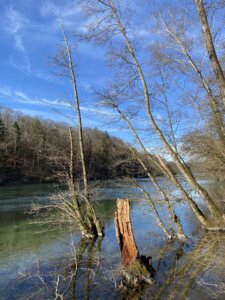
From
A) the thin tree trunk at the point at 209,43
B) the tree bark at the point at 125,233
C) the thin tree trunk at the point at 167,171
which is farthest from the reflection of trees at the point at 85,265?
the thin tree trunk at the point at 209,43

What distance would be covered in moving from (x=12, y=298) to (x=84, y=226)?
8.27 m

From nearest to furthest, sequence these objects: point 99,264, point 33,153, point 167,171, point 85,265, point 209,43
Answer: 1. point 209,43
2. point 99,264
3. point 85,265
4. point 167,171
5. point 33,153

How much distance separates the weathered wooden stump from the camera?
31.0ft

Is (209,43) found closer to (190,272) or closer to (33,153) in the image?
(190,272)

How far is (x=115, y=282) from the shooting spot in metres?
9.03

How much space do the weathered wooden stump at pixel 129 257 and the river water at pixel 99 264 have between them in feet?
0.98

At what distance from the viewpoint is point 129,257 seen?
998 cm

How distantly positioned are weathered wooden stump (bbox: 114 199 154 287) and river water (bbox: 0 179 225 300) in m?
0.30

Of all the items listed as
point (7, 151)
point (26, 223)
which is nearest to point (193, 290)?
point (26, 223)

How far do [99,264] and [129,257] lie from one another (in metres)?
1.75

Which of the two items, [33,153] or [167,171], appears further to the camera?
[33,153]

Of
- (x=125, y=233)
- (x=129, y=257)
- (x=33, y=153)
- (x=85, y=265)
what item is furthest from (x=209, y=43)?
(x=33, y=153)

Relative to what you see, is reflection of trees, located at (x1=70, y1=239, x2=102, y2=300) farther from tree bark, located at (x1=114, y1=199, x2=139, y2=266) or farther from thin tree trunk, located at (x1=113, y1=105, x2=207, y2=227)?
→ thin tree trunk, located at (x1=113, y1=105, x2=207, y2=227)

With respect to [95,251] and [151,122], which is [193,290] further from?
[151,122]
